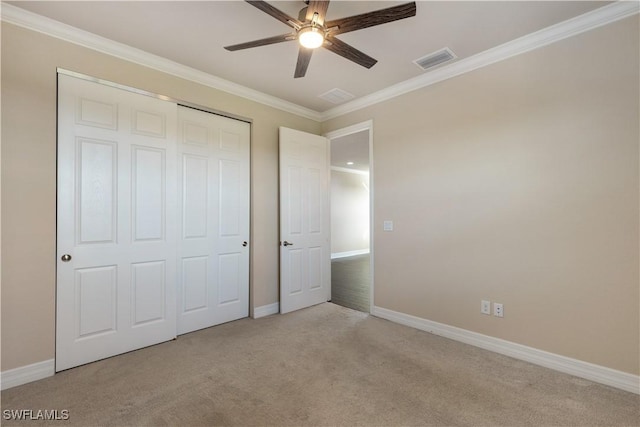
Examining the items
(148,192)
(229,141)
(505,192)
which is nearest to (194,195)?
(148,192)

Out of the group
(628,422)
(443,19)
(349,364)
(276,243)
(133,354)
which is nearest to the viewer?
(628,422)

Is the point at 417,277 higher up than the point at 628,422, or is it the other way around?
the point at 417,277

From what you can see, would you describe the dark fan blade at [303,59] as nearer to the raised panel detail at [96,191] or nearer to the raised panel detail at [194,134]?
the raised panel detail at [194,134]

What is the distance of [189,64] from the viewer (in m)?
2.93

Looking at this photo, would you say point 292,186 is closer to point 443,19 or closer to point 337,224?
point 443,19

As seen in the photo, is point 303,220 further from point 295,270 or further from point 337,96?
point 337,96

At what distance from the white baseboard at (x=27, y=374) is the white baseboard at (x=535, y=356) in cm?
323

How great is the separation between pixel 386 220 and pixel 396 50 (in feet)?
5.95

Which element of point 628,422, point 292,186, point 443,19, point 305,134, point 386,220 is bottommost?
point 628,422

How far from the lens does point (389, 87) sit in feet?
11.2

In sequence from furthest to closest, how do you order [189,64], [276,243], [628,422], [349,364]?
A: [276,243] < [189,64] < [349,364] < [628,422]

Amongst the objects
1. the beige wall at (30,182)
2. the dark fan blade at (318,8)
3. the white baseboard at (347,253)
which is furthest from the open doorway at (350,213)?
the beige wall at (30,182)

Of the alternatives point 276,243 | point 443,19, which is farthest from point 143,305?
point 443,19

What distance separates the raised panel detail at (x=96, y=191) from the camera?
Answer: 7.95ft
